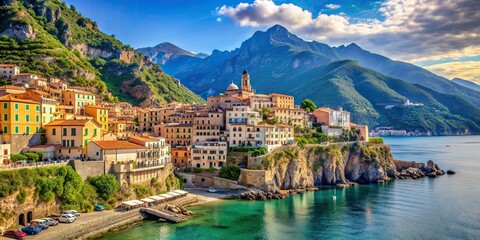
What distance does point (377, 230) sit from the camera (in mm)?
46219

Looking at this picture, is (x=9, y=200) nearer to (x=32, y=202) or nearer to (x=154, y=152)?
(x=32, y=202)

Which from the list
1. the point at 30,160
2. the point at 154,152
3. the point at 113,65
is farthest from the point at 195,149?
the point at 113,65

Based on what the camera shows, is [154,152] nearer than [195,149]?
Yes

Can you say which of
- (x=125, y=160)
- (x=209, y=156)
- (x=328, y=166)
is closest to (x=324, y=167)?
(x=328, y=166)

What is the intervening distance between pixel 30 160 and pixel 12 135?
12.8ft

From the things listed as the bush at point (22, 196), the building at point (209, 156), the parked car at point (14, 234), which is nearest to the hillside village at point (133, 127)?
the building at point (209, 156)

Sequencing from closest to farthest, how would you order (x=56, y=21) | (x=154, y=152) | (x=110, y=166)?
(x=110, y=166) → (x=154, y=152) → (x=56, y=21)

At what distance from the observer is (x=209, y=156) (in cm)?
6712

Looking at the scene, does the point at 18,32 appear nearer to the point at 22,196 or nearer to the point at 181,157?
the point at 181,157

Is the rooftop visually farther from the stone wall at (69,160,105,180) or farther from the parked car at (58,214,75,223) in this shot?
the parked car at (58,214,75,223)

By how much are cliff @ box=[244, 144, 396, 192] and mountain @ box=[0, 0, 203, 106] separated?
165 ft

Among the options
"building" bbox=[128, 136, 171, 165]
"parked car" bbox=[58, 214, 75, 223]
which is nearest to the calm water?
"parked car" bbox=[58, 214, 75, 223]

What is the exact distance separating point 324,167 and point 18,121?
52.5 m

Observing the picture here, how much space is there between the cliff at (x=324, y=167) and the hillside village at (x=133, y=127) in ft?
13.0
